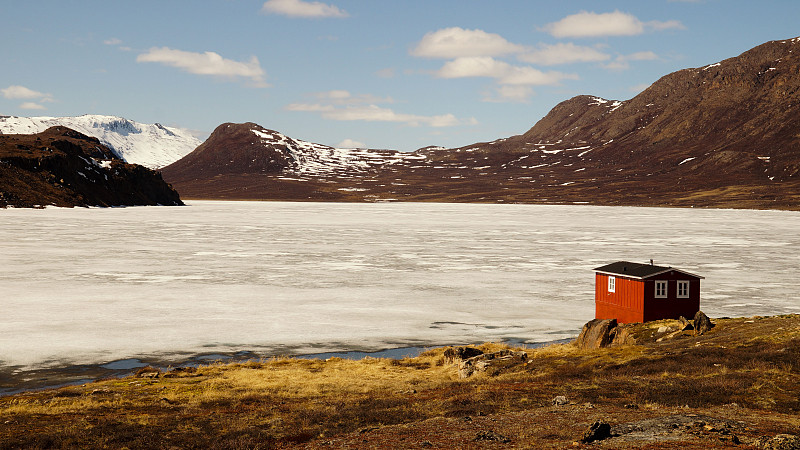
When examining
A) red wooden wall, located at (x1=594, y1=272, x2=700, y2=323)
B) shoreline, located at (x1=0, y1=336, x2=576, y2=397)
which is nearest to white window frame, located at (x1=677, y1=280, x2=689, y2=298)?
red wooden wall, located at (x1=594, y1=272, x2=700, y2=323)

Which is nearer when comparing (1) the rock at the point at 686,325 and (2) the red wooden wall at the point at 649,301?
(1) the rock at the point at 686,325

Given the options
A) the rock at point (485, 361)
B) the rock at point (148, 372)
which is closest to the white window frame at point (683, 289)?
the rock at point (485, 361)

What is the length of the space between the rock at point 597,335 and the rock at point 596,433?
610 inches

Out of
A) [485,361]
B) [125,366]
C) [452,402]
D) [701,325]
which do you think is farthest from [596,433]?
[125,366]

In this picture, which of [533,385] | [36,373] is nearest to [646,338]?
[533,385]

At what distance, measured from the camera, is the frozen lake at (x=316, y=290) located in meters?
31.2

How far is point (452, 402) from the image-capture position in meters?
20.7

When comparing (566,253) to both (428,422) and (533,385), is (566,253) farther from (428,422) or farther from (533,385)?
(428,422)

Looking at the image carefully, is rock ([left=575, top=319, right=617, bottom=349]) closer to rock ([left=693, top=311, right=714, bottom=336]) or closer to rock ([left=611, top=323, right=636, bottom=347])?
rock ([left=611, top=323, right=636, bottom=347])

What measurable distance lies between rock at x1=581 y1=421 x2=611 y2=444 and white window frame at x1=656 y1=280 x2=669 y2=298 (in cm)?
1948

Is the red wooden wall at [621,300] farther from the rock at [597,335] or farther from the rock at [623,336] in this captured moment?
A: the rock at [597,335]

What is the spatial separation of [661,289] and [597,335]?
501cm

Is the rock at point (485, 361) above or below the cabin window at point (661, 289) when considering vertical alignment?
below

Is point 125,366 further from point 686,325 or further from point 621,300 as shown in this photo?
point 686,325
